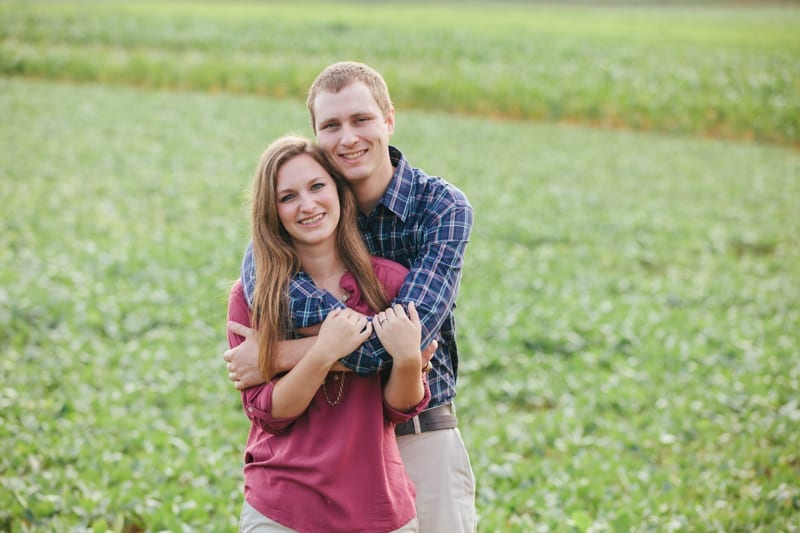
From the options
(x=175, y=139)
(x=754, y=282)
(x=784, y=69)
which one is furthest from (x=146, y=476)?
(x=784, y=69)

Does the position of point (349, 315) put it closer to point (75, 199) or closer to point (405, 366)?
point (405, 366)

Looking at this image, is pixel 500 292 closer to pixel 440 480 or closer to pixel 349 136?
pixel 440 480

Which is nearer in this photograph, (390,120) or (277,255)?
(277,255)

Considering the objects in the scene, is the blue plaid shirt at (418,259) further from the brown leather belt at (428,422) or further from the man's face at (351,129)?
the man's face at (351,129)

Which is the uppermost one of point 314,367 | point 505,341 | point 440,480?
point 314,367

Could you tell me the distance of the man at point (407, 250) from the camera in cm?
283

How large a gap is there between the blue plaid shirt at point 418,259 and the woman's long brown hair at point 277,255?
0.19ft

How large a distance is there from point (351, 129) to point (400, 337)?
809 mm

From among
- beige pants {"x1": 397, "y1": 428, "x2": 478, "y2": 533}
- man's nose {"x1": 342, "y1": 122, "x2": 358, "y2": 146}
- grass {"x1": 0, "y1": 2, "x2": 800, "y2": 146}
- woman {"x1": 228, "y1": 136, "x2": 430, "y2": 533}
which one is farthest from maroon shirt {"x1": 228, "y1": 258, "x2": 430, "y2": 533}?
grass {"x1": 0, "y1": 2, "x2": 800, "y2": 146}

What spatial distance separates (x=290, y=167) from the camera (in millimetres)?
2885

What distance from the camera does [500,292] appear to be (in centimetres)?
947

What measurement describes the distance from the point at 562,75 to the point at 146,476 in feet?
71.9

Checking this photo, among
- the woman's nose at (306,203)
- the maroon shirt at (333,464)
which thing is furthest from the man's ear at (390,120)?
the maroon shirt at (333,464)

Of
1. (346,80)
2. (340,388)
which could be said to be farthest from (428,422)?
(346,80)
